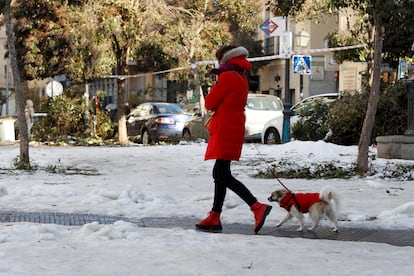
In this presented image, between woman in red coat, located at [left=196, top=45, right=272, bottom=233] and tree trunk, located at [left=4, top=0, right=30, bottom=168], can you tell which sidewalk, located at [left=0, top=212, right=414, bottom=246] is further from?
tree trunk, located at [left=4, top=0, right=30, bottom=168]

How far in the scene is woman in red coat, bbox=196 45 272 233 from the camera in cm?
659

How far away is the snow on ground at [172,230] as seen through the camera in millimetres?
4875

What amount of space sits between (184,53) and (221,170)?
20281 millimetres

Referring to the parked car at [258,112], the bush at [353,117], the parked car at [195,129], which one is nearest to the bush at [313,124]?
the bush at [353,117]

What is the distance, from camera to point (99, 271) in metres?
4.66

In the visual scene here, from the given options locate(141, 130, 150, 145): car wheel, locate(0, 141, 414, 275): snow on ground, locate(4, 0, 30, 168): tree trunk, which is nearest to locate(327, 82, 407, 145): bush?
locate(0, 141, 414, 275): snow on ground

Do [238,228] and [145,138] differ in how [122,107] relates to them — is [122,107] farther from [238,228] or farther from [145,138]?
[238,228]

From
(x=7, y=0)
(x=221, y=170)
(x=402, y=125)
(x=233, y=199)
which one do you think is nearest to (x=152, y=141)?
(x=402, y=125)

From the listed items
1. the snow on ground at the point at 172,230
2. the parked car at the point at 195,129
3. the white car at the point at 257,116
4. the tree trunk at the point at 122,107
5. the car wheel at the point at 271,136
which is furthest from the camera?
the tree trunk at the point at 122,107

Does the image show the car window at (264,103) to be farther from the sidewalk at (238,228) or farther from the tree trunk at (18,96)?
the sidewalk at (238,228)

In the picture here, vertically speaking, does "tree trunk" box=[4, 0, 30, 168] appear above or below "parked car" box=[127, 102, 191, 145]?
above

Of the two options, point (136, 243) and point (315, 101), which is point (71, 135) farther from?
point (136, 243)

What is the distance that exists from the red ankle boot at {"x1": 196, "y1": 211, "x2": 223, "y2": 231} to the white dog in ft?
2.13

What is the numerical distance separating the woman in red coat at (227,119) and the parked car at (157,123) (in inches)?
656
